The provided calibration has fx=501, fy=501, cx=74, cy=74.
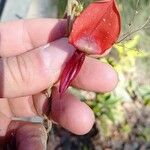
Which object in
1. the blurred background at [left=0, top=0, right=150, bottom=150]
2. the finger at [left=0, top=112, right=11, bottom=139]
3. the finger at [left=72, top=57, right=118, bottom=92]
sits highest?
the finger at [left=72, top=57, right=118, bottom=92]

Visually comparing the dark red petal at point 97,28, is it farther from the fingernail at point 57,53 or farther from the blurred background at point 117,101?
the blurred background at point 117,101

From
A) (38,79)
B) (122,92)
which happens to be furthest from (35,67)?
(122,92)

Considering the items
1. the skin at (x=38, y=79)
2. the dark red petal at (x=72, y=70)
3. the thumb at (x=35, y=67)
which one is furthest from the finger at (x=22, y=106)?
the dark red petal at (x=72, y=70)

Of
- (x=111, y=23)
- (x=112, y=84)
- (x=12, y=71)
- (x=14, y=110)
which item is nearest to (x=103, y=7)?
(x=111, y=23)

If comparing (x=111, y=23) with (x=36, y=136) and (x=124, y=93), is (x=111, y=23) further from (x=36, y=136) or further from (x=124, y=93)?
(x=124, y=93)

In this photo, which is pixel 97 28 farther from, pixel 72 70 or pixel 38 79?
pixel 38 79

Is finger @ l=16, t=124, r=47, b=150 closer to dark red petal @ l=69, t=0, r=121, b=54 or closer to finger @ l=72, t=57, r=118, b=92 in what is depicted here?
finger @ l=72, t=57, r=118, b=92

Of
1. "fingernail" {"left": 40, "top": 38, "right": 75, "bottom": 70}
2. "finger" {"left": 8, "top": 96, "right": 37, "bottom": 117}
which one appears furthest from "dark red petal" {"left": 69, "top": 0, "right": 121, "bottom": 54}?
"finger" {"left": 8, "top": 96, "right": 37, "bottom": 117}
